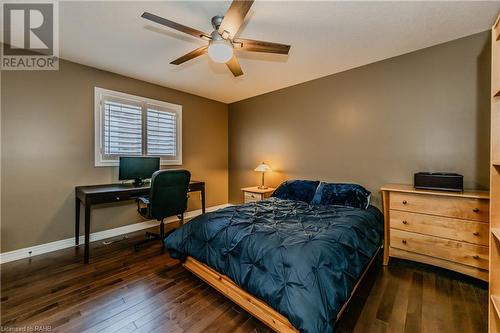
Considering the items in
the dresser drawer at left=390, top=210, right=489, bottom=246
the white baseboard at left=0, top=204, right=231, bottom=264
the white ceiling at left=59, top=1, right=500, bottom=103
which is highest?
the white ceiling at left=59, top=1, right=500, bottom=103

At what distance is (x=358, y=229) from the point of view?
206cm

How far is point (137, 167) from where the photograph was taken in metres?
3.36

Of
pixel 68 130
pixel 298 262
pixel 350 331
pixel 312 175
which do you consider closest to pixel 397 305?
pixel 350 331

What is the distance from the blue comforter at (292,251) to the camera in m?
1.35

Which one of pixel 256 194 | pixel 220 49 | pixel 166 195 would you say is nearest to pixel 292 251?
pixel 220 49

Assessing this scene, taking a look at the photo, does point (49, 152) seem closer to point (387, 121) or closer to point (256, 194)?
point (256, 194)

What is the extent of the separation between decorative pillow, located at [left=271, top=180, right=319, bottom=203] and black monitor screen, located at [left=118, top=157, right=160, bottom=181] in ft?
6.81

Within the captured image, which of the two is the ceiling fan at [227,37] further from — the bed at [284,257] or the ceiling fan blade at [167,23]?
the bed at [284,257]

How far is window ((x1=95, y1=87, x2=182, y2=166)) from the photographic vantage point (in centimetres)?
326

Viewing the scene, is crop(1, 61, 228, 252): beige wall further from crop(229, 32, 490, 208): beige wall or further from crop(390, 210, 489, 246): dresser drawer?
crop(390, 210, 489, 246): dresser drawer

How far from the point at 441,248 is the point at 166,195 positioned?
319 cm

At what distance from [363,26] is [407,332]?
267cm

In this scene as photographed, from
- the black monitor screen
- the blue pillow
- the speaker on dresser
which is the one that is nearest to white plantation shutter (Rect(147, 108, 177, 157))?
the black monitor screen

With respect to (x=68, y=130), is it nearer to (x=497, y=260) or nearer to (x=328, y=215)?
(x=328, y=215)
